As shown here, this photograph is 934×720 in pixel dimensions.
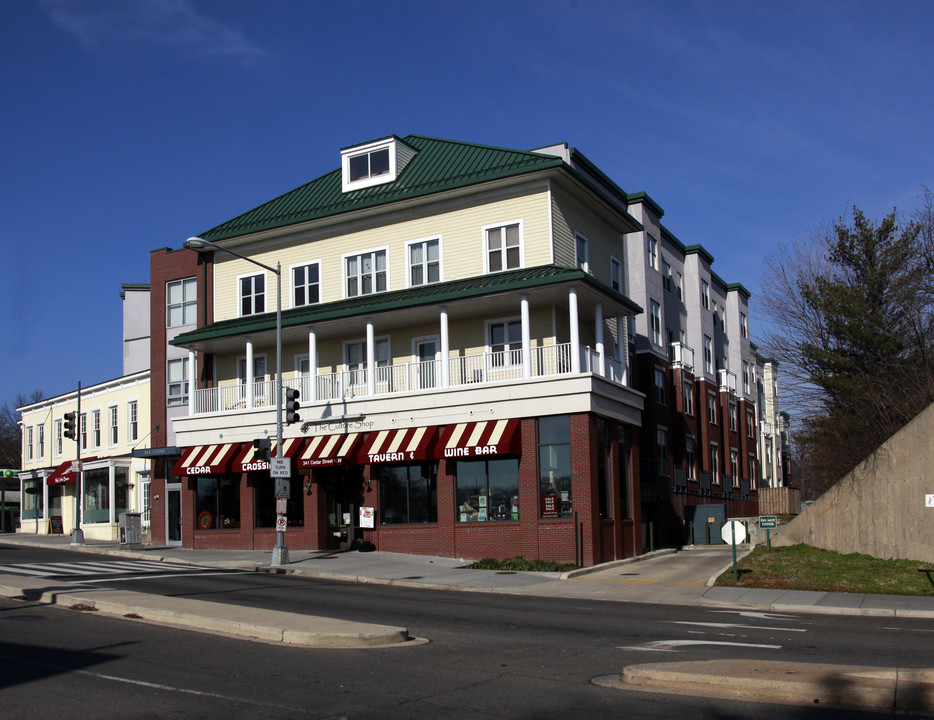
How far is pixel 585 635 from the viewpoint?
46.3 feet

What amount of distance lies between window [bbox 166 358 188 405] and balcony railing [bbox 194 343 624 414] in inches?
130

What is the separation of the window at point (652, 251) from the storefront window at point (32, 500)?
36072mm

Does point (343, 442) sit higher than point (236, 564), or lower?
higher

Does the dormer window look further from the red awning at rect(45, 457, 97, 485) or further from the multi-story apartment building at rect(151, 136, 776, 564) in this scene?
the red awning at rect(45, 457, 97, 485)

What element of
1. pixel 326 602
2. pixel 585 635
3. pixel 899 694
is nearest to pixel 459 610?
pixel 326 602

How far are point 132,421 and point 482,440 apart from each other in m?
22.6

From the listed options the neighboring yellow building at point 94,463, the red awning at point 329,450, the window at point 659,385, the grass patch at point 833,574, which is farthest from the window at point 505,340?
the neighboring yellow building at point 94,463

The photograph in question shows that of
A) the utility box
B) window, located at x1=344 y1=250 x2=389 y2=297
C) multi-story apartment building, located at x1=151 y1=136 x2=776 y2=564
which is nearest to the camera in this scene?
multi-story apartment building, located at x1=151 y1=136 x2=776 y2=564

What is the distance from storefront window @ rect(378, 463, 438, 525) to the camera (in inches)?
1213

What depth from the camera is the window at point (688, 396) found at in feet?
156

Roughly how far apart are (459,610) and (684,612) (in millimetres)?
4612

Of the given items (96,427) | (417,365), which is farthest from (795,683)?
(96,427)

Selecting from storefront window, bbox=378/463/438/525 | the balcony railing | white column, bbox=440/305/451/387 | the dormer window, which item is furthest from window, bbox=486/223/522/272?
storefront window, bbox=378/463/438/525

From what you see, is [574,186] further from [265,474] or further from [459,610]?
[459,610]
